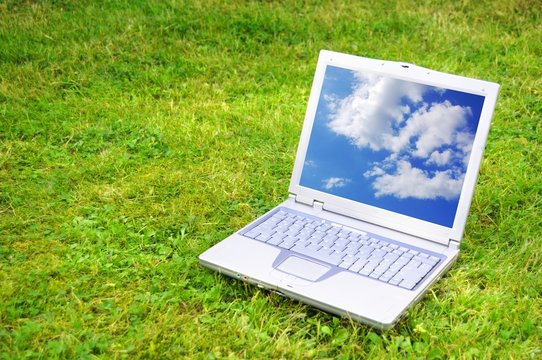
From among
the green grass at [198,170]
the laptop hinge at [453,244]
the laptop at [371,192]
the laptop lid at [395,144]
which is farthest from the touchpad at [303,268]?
the laptop hinge at [453,244]

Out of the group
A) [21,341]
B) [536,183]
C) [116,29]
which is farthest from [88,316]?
[116,29]

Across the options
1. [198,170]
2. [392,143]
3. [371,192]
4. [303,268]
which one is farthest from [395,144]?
[198,170]

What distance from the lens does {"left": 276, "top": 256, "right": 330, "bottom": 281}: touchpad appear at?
2973 mm

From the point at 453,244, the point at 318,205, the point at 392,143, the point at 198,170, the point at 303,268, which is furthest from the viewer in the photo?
the point at 198,170

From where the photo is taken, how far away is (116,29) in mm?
5953

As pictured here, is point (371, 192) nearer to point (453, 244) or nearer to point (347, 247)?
point (347, 247)

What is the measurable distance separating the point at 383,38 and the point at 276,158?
2062 millimetres

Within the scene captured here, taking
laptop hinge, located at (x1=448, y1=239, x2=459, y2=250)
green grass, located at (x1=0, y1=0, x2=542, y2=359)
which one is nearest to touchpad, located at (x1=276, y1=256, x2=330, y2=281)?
green grass, located at (x1=0, y1=0, x2=542, y2=359)

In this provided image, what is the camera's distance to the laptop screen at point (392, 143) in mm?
3113

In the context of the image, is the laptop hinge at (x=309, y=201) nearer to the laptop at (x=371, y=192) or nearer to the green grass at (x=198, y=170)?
the laptop at (x=371, y=192)

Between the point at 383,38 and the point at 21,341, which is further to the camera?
the point at 383,38

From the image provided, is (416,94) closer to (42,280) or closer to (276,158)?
(276,158)

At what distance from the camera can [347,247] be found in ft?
10.4

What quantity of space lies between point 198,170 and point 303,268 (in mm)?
1424
